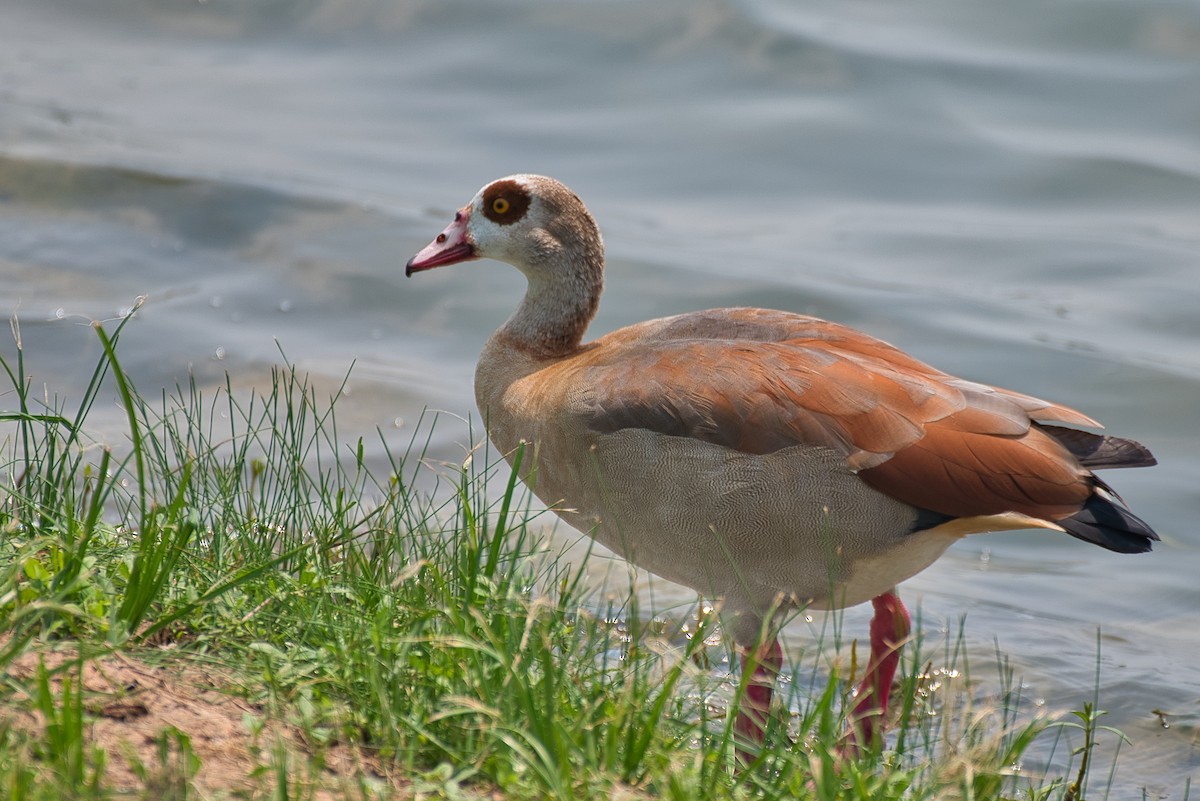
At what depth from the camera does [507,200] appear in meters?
Answer: 5.49

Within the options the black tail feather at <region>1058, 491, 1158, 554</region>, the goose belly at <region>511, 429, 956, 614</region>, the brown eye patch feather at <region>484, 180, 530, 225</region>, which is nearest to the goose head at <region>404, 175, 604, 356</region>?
the brown eye patch feather at <region>484, 180, 530, 225</region>

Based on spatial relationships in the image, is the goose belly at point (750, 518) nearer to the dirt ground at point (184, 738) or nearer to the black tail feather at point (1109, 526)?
the black tail feather at point (1109, 526)

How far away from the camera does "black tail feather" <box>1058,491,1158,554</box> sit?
14.0 feet

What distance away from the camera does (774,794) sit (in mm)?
3062

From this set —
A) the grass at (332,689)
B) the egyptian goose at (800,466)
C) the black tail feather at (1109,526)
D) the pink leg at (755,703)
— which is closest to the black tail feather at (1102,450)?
the egyptian goose at (800,466)

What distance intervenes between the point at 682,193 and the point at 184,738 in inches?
327

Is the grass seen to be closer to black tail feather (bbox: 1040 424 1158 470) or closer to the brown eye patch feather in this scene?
black tail feather (bbox: 1040 424 1158 470)

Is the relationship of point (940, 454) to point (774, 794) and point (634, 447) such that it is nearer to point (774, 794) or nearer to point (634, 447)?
point (634, 447)

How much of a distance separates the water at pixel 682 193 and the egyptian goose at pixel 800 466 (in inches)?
56.3

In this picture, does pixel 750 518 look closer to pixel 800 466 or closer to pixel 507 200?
pixel 800 466

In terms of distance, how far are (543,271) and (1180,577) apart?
11.4 feet

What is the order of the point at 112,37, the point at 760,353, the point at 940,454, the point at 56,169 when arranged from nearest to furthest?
the point at 940,454 < the point at 760,353 < the point at 56,169 < the point at 112,37

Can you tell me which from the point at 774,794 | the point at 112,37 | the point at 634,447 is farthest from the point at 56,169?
the point at 774,794

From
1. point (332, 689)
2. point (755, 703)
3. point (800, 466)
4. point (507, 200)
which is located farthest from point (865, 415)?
point (332, 689)
